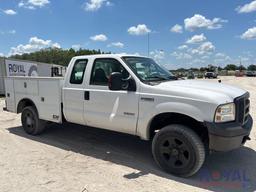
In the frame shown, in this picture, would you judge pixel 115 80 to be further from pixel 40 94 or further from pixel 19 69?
pixel 19 69

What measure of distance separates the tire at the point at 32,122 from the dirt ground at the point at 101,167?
8.6 inches

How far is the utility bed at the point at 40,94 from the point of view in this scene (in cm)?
608

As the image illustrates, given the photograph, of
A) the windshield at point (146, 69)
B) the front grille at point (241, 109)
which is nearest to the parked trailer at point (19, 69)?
the windshield at point (146, 69)

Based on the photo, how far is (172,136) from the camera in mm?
4340

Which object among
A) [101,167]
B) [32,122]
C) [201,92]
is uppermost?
[201,92]

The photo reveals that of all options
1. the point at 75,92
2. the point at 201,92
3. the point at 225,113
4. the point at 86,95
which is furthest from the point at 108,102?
the point at 225,113

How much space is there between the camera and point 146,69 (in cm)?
526

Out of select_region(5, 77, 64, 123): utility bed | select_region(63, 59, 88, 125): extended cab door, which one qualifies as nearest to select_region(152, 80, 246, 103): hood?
select_region(63, 59, 88, 125): extended cab door

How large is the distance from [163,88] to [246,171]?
6.86ft

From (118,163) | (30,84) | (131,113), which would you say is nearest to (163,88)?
(131,113)

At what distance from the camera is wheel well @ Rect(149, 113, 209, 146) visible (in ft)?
14.4

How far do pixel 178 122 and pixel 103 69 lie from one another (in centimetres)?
191

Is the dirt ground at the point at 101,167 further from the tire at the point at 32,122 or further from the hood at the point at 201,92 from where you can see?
the hood at the point at 201,92

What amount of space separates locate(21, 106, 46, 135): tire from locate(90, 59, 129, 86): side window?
2261 mm
